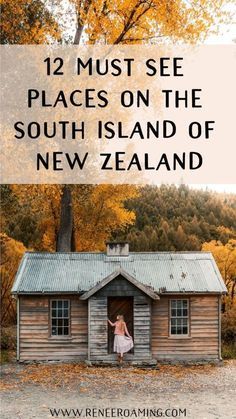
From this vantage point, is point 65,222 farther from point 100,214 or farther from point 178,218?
point 178,218

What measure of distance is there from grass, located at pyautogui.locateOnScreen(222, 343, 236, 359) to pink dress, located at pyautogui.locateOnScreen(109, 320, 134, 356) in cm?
482

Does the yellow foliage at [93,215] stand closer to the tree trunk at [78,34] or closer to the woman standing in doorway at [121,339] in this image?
the tree trunk at [78,34]

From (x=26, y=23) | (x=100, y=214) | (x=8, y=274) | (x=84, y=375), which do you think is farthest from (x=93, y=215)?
(x=84, y=375)

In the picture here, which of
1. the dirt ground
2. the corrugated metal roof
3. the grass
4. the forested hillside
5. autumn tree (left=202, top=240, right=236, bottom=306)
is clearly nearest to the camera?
the dirt ground

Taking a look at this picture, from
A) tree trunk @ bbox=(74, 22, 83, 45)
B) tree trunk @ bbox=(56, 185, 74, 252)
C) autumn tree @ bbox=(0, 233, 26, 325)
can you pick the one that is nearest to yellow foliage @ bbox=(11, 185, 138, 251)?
autumn tree @ bbox=(0, 233, 26, 325)

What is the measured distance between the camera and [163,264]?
25594 mm

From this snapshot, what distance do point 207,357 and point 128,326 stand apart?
10.5 feet

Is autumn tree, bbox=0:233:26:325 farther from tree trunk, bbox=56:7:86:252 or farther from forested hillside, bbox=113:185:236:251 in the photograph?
forested hillside, bbox=113:185:236:251

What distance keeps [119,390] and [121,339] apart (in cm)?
431

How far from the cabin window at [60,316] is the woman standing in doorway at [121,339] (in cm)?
188

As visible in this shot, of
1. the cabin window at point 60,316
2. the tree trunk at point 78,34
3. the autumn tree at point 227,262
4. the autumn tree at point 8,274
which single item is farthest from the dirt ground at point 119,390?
the tree trunk at point 78,34

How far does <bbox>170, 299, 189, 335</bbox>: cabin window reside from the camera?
78.9 ft

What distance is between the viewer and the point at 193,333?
24016mm

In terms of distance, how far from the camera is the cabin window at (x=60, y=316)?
23891 mm
